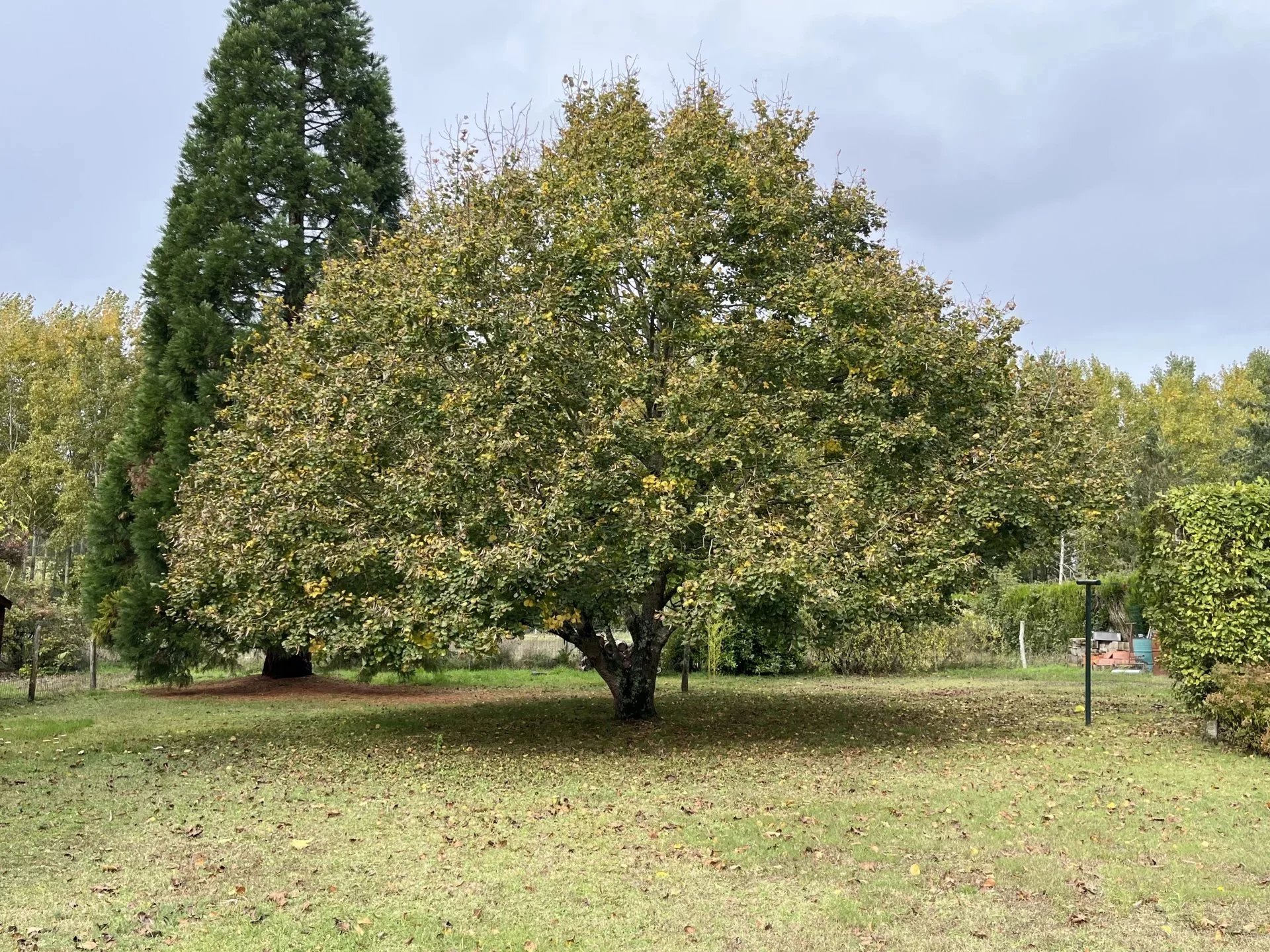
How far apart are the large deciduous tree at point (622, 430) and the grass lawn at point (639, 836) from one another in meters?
1.53

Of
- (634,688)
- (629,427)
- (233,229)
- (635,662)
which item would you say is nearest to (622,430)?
(629,427)

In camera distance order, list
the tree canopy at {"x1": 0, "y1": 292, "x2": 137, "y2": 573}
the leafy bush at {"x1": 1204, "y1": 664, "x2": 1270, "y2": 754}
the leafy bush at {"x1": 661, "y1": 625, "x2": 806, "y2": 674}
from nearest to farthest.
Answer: the leafy bush at {"x1": 1204, "y1": 664, "x2": 1270, "y2": 754} → the leafy bush at {"x1": 661, "y1": 625, "x2": 806, "y2": 674} → the tree canopy at {"x1": 0, "y1": 292, "x2": 137, "y2": 573}

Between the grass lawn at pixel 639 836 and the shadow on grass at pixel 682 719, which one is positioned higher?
the grass lawn at pixel 639 836

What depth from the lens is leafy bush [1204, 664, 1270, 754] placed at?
32.2ft

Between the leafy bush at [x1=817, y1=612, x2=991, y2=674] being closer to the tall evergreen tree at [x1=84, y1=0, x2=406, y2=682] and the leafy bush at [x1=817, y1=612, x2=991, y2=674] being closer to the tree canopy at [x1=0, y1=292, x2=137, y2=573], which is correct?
the tall evergreen tree at [x1=84, y1=0, x2=406, y2=682]

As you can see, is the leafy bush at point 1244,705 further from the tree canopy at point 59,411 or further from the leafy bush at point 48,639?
the tree canopy at point 59,411

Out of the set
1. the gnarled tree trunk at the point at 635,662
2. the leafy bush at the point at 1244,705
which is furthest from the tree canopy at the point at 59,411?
the leafy bush at the point at 1244,705

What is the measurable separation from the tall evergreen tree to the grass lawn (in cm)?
680

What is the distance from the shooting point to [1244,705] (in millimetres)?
9984

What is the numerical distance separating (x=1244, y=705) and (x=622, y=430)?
6965mm

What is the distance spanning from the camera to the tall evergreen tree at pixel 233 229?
61.1 ft

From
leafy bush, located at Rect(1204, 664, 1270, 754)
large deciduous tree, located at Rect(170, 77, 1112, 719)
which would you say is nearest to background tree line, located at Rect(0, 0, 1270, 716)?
large deciduous tree, located at Rect(170, 77, 1112, 719)

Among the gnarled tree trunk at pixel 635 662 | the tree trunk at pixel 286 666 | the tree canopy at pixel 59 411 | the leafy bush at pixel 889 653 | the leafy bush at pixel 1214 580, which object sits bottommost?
the tree trunk at pixel 286 666

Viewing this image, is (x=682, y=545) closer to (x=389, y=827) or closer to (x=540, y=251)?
(x=540, y=251)
